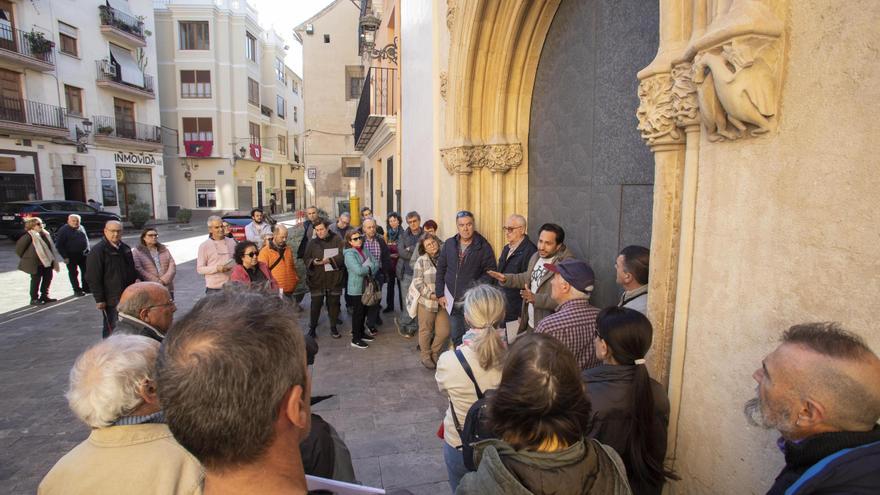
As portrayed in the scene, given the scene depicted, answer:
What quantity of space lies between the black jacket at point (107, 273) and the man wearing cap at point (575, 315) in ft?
16.3

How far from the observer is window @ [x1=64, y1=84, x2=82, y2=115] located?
23.3 meters

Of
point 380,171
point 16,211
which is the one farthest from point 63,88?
point 380,171

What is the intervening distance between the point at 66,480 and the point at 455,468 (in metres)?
1.59

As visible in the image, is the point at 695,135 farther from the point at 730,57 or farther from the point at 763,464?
the point at 763,464

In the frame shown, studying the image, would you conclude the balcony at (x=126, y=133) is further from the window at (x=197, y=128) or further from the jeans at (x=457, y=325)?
the jeans at (x=457, y=325)

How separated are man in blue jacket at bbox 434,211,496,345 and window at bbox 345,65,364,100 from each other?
21396mm

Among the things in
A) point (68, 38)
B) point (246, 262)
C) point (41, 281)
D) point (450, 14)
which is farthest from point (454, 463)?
point (68, 38)

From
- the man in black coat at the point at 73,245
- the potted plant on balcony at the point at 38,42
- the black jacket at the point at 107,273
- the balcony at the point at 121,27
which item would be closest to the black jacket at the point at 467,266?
the black jacket at the point at 107,273

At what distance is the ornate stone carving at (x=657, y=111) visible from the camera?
2219mm

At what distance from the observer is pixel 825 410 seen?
1.23 metres

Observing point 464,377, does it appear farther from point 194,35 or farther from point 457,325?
point 194,35

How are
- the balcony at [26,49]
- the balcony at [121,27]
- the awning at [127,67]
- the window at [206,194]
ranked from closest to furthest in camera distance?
the balcony at [26,49] → the balcony at [121,27] → the awning at [127,67] → the window at [206,194]

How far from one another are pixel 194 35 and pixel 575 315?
37.9 metres

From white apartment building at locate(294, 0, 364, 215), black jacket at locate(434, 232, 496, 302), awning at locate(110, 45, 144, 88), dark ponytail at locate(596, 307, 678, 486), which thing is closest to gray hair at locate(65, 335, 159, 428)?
dark ponytail at locate(596, 307, 678, 486)
